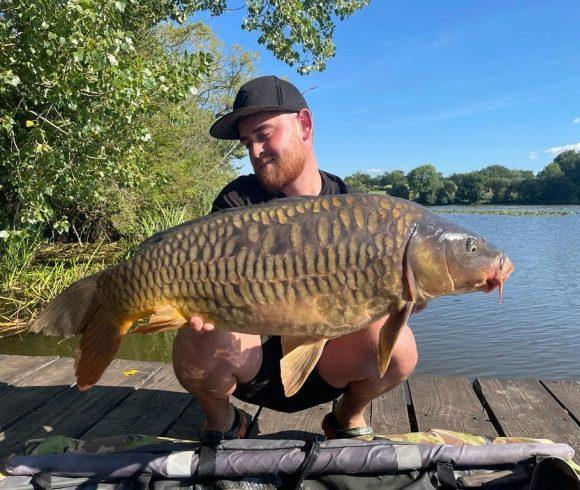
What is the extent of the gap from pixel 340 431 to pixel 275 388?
0.29 m

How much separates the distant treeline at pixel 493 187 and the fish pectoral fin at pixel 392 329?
47.6 meters

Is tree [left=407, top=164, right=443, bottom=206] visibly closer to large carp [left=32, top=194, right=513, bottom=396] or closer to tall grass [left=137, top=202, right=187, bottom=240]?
tall grass [left=137, top=202, right=187, bottom=240]

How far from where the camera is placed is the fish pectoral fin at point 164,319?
5.01 feet

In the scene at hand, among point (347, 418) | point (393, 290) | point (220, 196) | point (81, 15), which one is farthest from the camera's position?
point (81, 15)

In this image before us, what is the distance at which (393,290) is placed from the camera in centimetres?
141

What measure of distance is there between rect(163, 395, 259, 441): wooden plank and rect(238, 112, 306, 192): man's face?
40.2 inches

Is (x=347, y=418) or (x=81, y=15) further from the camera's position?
(x=81, y=15)

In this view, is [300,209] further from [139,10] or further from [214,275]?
[139,10]

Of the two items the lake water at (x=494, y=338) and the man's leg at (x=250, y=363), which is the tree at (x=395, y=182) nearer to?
the lake water at (x=494, y=338)

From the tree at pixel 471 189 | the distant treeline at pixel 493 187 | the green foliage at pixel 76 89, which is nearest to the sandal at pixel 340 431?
the green foliage at pixel 76 89

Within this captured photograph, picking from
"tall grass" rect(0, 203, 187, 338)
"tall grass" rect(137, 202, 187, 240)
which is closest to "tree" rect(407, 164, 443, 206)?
"tall grass" rect(137, 202, 187, 240)

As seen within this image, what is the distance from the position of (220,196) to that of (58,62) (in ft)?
8.90

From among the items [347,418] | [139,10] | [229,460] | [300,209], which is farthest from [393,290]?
[139,10]

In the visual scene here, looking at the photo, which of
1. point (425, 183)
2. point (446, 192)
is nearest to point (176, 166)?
point (446, 192)
